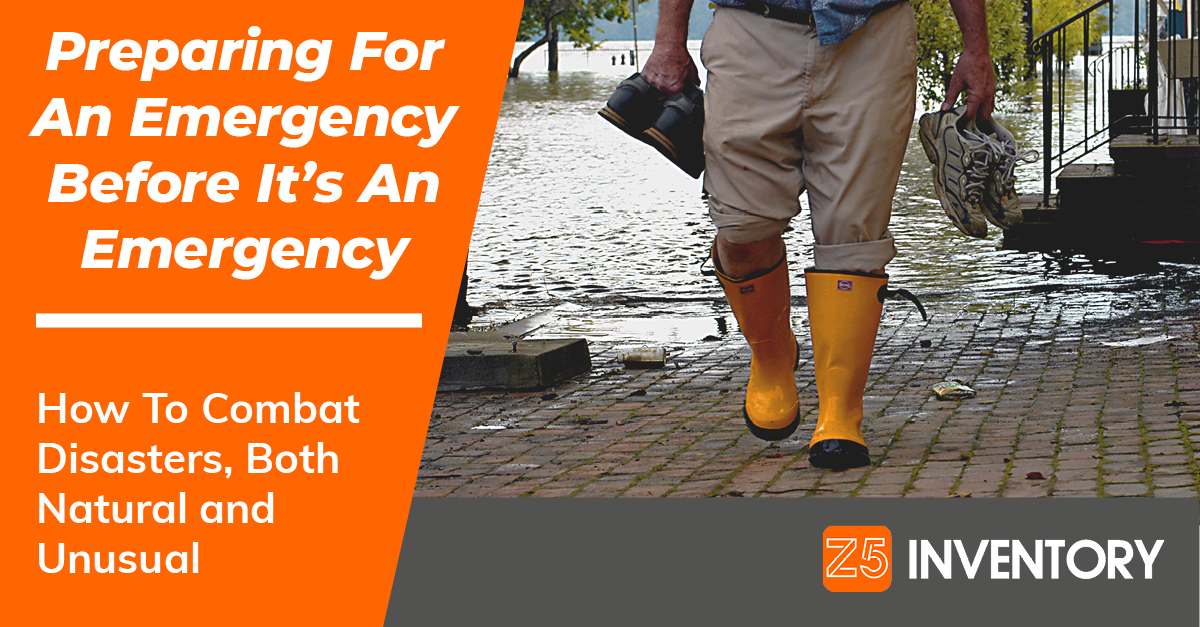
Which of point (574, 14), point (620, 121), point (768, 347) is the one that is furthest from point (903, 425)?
point (574, 14)

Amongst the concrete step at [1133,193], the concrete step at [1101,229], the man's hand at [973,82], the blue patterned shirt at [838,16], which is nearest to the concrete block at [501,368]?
the man's hand at [973,82]

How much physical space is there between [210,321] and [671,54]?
1.93m

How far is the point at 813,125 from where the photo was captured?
3982mm

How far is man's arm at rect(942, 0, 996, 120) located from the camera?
4.09m

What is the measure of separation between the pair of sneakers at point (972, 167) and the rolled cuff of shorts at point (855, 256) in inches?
11.8

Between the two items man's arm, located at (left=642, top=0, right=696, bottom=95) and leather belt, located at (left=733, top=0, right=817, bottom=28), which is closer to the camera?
leather belt, located at (left=733, top=0, right=817, bottom=28)

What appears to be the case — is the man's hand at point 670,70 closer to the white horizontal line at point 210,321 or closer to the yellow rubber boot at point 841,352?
the yellow rubber boot at point 841,352

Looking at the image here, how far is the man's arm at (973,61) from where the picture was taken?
4086 mm

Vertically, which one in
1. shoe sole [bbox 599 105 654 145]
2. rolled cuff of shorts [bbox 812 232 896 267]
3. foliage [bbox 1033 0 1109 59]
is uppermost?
foliage [bbox 1033 0 1109 59]

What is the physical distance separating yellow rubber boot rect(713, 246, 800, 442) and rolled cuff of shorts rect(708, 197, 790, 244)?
0.17 metres

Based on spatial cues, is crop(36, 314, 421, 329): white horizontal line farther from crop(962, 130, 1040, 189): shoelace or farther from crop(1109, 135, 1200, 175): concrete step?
crop(1109, 135, 1200, 175): concrete step

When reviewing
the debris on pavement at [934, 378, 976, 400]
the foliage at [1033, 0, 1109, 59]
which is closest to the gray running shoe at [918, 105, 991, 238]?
the debris on pavement at [934, 378, 976, 400]

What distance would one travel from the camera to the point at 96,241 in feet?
17.5

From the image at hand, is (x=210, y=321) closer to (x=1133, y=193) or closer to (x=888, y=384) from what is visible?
(x=888, y=384)
